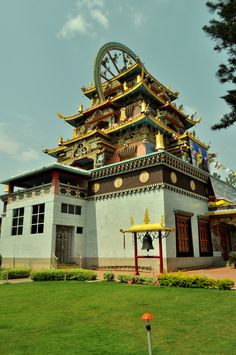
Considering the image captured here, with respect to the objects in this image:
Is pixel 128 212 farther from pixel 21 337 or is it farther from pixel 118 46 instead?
pixel 118 46

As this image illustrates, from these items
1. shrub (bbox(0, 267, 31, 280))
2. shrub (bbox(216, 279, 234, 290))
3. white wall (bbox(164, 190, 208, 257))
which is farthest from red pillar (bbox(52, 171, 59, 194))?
shrub (bbox(216, 279, 234, 290))

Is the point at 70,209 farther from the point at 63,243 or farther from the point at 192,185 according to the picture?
the point at 192,185

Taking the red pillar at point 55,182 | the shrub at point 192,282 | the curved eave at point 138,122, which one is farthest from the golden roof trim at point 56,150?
the shrub at point 192,282

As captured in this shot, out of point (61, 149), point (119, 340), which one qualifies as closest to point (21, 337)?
point (119, 340)

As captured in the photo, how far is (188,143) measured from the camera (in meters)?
29.1

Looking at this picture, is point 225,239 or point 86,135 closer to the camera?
point 225,239

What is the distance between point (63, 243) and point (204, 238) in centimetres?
1182

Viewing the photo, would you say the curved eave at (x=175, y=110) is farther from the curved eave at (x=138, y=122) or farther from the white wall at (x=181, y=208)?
the white wall at (x=181, y=208)

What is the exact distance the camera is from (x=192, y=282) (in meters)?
12.1

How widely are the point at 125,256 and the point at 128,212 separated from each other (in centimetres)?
322

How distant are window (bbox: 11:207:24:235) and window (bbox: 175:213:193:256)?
13.0 metres

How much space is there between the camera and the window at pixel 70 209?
22.0 m

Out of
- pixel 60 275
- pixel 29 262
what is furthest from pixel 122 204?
pixel 29 262

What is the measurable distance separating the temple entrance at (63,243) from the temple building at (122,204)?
76 mm
